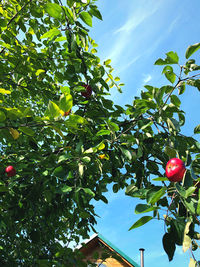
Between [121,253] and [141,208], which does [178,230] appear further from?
[121,253]

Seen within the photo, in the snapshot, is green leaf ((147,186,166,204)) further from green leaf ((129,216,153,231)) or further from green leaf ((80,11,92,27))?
green leaf ((80,11,92,27))

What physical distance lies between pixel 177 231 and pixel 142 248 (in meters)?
15.4

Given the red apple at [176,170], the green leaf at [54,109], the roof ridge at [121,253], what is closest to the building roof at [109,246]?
the roof ridge at [121,253]

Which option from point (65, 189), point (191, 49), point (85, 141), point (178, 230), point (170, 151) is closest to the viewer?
point (178, 230)

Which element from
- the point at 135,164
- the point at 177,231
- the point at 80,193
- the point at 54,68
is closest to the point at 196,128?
the point at 135,164

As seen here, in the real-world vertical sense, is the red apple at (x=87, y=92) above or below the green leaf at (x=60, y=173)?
above

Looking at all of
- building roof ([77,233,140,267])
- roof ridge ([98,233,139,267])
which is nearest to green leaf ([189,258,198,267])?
building roof ([77,233,140,267])

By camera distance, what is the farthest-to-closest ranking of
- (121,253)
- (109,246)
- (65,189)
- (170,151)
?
(109,246) < (121,253) < (65,189) < (170,151)

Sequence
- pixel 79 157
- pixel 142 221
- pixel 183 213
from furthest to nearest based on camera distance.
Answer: pixel 79 157 < pixel 183 213 < pixel 142 221

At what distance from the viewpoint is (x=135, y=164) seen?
9.50ft

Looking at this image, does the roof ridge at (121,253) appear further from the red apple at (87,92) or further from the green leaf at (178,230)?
the green leaf at (178,230)

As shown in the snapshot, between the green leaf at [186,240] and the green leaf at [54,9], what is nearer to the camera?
the green leaf at [186,240]

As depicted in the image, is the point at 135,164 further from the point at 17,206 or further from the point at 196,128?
the point at 17,206

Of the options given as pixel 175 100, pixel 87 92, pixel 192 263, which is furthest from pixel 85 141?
pixel 192 263
